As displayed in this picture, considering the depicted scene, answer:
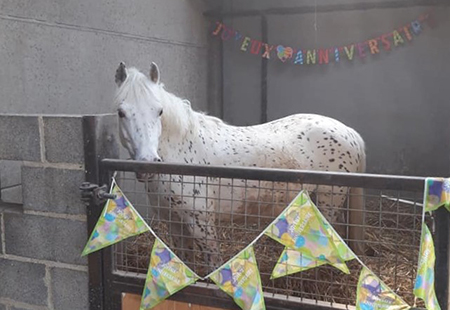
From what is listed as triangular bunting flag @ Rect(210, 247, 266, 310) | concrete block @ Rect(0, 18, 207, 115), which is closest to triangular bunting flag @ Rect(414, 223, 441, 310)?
triangular bunting flag @ Rect(210, 247, 266, 310)

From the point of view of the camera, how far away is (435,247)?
1259mm

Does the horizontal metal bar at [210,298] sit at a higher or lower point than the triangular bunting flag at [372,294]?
lower

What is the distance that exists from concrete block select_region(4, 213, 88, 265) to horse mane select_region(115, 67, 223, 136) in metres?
0.68

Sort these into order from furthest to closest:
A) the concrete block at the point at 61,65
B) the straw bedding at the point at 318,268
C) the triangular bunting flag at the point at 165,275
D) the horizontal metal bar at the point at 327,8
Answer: the horizontal metal bar at the point at 327,8 → the concrete block at the point at 61,65 → the straw bedding at the point at 318,268 → the triangular bunting flag at the point at 165,275

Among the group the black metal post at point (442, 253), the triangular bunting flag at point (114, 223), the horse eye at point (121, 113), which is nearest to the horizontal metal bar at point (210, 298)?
the triangular bunting flag at point (114, 223)

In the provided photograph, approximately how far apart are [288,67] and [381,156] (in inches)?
52.3

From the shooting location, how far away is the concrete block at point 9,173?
2.71 metres

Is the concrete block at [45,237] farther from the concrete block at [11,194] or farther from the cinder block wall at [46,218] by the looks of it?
the concrete block at [11,194]

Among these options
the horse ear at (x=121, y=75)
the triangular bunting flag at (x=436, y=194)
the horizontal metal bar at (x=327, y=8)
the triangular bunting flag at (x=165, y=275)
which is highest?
A: the horizontal metal bar at (x=327, y=8)

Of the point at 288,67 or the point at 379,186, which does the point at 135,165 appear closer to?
the point at 379,186

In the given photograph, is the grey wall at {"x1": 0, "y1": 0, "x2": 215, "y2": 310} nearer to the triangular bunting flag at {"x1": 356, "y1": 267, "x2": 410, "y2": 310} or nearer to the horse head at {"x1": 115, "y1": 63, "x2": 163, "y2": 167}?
the horse head at {"x1": 115, "y1": 63, "x2": 163, "y2": 167}

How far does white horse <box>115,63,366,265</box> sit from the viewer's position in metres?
2.17

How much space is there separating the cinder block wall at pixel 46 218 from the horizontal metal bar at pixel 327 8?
352 cm

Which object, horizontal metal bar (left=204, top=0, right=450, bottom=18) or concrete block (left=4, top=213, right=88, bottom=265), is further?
horizontal metal bar (left=204, top=0, right=450, bottom=18)
